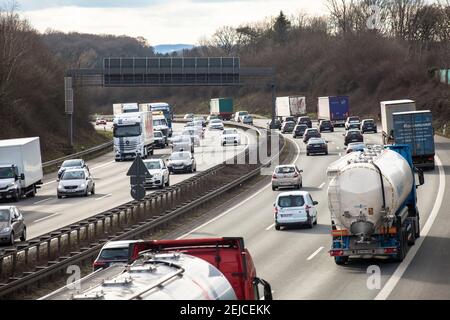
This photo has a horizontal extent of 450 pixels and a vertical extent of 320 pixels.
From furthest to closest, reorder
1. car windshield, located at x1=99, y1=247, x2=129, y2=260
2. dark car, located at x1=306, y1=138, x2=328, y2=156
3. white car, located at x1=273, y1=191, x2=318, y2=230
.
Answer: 1. dark car, located at x1=306, y1=138, x2=328, y2=156
2. white car, located at x1=273, y1=191, x2=318, y2=230
3. car windshield, located at x1=99, y1=247, x2=129, y2=260

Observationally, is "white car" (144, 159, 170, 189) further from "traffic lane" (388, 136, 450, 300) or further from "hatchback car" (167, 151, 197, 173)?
"traffic lane" (388, 136, 450, 300)

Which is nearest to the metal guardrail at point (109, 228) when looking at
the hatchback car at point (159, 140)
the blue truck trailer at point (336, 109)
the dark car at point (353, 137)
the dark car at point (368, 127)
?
the dark car at point (353, 137)

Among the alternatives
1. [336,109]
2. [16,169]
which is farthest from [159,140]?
[16,169]

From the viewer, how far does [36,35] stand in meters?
112

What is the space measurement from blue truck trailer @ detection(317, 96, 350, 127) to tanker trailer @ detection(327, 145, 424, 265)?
273 ft

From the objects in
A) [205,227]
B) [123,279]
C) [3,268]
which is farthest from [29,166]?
[123,279]

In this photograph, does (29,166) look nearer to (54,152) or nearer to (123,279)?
(54,152)

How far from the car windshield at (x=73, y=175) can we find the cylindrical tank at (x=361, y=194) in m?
28.9

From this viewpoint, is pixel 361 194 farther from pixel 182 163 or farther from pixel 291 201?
pixel 182 163

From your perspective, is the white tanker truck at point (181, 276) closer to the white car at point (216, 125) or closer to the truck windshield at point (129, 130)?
the truck windshield at point (129, 130)

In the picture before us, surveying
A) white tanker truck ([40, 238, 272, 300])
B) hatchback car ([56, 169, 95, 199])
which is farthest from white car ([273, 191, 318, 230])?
white tanker truck ([40, 238, 272, 300])

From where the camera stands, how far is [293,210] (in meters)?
38.2

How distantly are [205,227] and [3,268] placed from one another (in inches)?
547

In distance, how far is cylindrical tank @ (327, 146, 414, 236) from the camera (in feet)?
88.3
